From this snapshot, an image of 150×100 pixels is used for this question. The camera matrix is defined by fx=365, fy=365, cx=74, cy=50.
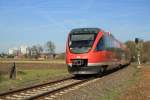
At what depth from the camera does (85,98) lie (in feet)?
45.8

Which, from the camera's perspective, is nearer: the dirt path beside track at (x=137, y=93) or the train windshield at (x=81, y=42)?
the dirt path beside track at (x=137, y=93)

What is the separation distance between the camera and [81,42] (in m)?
25.3

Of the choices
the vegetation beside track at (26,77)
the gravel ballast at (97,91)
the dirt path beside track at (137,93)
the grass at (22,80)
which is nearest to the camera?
the dirt path beside track at (137,93)

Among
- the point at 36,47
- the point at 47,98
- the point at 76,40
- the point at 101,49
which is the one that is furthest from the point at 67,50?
the point at 36,47

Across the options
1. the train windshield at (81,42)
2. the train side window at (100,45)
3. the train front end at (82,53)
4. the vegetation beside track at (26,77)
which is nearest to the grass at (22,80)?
the vegetation beside track at (26,77)

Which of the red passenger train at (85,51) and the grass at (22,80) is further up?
the red passenger train at (85,51)

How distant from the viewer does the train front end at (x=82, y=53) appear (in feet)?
81.0

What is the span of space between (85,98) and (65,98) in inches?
30.2

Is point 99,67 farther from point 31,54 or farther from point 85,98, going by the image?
point 31,54

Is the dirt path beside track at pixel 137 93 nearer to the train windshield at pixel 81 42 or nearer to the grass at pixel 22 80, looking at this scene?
the grass at pixel 22 80

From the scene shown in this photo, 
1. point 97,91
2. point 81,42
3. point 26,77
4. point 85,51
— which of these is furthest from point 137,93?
point 26,77

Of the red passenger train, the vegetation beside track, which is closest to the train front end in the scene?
the red passenger train

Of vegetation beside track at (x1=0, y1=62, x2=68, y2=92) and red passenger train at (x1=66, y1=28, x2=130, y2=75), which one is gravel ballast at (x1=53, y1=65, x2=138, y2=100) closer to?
red passenger train at (x1=66, y1=28, x2=130, y2=75)

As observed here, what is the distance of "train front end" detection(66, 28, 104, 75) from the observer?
81.0 feet
